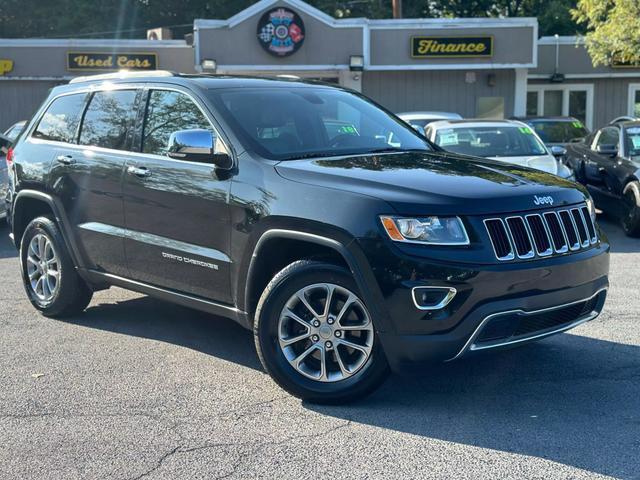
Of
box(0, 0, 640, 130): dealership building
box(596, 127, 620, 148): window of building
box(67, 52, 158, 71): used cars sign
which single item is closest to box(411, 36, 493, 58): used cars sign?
box(0, 0, 640, 130): dealership building

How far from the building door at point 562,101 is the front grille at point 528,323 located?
2126cm

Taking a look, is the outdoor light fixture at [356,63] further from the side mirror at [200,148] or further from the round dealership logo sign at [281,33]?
the side mirror at [200,148]

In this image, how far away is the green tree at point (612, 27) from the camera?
1573 cm

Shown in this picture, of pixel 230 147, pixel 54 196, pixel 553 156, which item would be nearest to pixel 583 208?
Result: pixel 230 147

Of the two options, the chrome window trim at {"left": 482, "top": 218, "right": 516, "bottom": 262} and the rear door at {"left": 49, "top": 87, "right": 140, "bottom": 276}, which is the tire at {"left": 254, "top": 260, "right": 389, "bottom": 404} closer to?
the chrome window trim at {"left": 482, "top": 218, "right": 516, "bottom": 262}

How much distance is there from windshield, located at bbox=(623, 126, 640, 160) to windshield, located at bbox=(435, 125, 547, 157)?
1.18 m

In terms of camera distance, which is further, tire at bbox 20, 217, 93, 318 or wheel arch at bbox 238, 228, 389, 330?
tire at bbox 20, 217, 93, 318

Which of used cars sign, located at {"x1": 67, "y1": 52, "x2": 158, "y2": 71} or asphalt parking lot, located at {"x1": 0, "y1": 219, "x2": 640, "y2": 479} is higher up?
used cars sign, located at {"x1": 67, "y1": 52, "x2": 158, "y2": 71}

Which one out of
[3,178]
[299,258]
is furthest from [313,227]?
[3,178]

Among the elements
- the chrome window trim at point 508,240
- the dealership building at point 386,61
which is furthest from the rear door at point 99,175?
the dealership building at point 386,61

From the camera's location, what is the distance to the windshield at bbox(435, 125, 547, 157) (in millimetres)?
10867

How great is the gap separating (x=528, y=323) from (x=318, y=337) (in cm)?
114

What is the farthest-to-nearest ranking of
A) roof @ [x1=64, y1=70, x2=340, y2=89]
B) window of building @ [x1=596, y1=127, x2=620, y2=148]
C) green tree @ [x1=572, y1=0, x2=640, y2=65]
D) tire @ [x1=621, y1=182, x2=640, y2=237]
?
green tree @ [x1=572, y1=0, x2=640, y2=65], window of building @ [x1=596, y1=127, x2=620, y2=148], tire @ [x1=621, y1=182, x2=640, y2=237], roof @ [x1=64, y1=70, x2=340, y2=89]

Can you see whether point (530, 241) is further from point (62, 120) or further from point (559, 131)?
point (559, 131)
